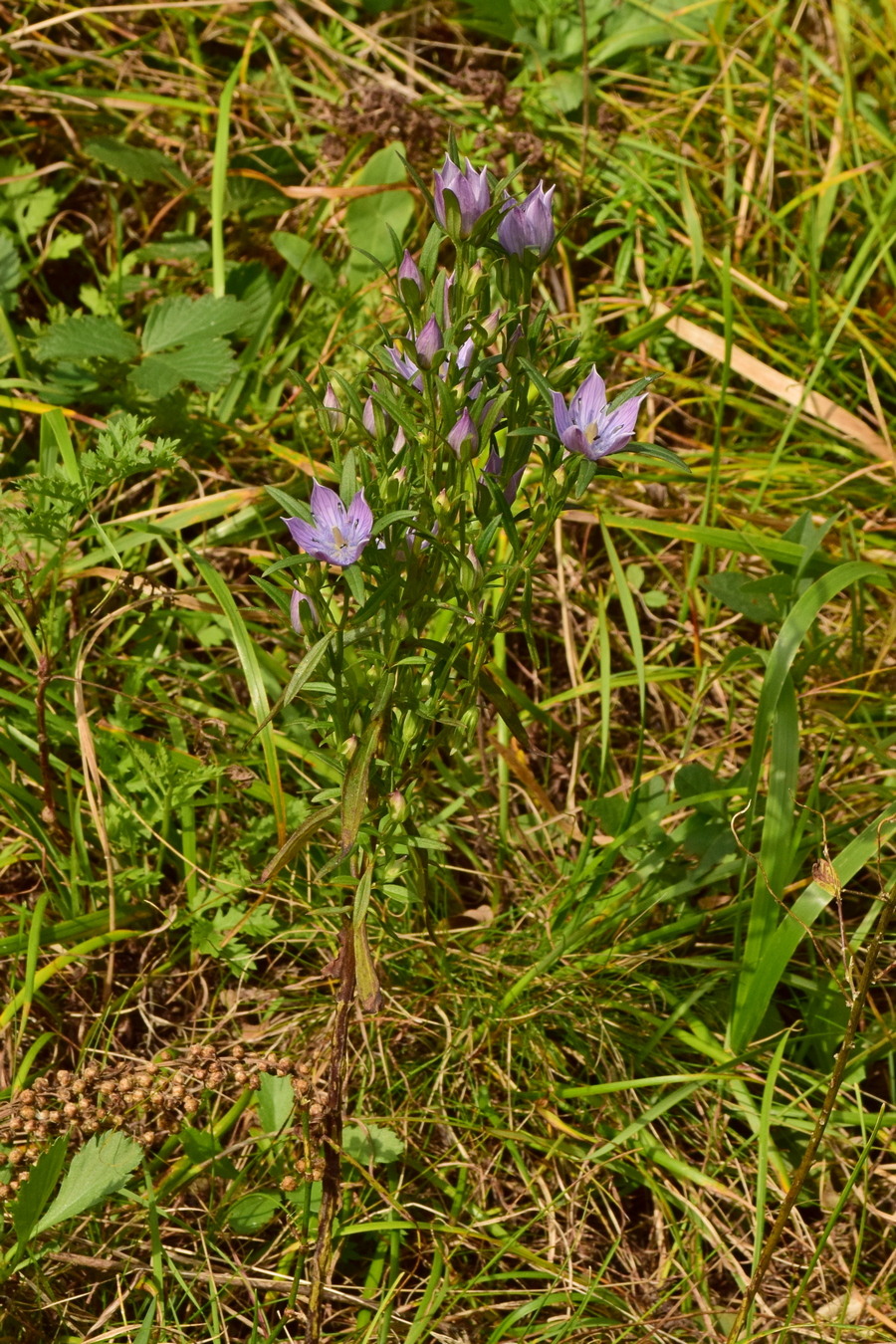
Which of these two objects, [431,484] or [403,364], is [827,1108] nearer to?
[431,484]

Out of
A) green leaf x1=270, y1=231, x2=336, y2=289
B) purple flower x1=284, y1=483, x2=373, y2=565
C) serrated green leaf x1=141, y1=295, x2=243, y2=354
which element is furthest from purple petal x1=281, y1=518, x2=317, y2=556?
green leaf x1=270, y1=231, x2=336, y2=289

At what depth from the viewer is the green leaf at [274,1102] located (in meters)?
1.74

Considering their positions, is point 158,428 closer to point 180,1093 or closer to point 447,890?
point 447,890

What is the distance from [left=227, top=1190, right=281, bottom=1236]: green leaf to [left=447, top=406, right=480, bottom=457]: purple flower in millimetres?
1090

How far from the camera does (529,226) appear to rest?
1418 mm

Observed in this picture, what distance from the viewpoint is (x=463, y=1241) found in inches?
69.9

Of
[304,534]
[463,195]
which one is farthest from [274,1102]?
[463,195]

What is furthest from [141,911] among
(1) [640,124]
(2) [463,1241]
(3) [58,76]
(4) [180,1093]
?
(1) [640,124]

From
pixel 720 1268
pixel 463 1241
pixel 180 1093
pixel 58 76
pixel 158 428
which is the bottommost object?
pixel 720 1268

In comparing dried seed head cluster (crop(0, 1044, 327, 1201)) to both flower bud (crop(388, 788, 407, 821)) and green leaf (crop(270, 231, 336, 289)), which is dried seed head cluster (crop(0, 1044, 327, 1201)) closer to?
flower bud (crop(388, 788, 407, 821))

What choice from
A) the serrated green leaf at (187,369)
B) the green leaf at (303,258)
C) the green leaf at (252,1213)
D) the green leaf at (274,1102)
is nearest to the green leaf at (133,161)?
the green leaf at (303,258)

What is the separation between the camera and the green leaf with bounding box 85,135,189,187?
8.68 ft

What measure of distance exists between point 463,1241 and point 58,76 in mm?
2666

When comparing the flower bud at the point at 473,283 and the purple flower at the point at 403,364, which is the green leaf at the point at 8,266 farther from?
the flower bud at the point at 473,283
